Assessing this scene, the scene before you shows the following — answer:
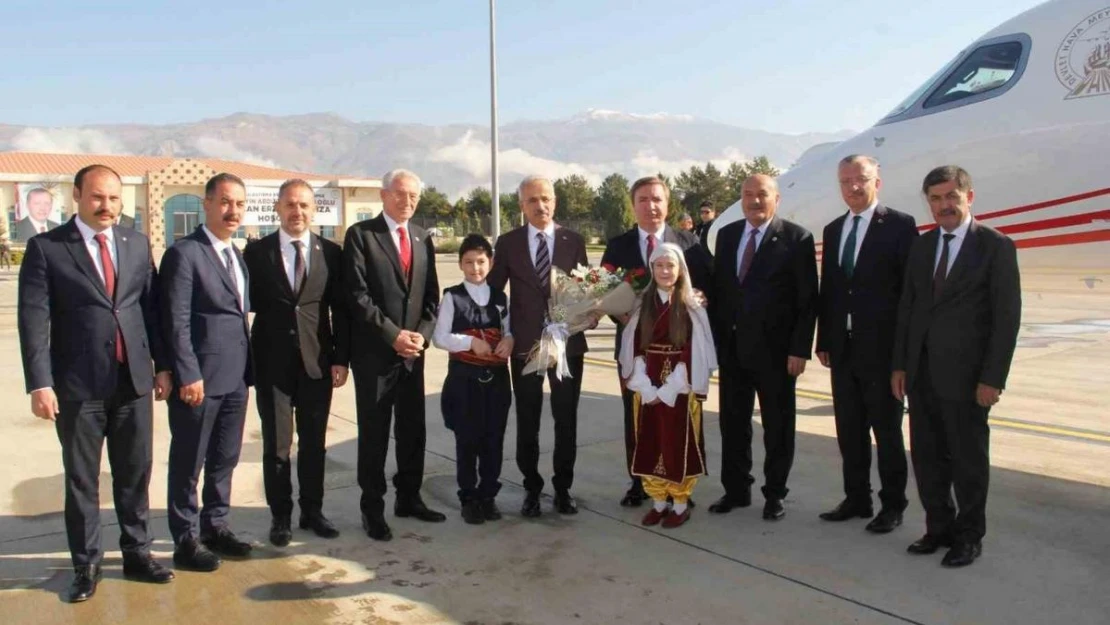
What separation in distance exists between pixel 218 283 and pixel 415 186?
124cm

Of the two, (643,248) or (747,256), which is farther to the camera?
(643,248)

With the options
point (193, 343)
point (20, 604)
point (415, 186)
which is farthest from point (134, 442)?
point (415, 186)

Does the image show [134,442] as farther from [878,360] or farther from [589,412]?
[589,412]

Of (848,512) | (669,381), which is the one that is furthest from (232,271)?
(848,512)

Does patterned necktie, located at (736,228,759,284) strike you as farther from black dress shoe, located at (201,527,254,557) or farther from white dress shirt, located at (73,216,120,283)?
white dress shirt, located at (73,216,120,283)

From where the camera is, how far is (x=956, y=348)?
4.30 meters

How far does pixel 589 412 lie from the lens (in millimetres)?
8359

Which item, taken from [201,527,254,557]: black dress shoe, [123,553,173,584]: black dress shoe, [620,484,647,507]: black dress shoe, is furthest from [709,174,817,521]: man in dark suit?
[123,553,173,584]: black dress shoe

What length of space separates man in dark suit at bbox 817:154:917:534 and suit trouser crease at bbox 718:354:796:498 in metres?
0.29

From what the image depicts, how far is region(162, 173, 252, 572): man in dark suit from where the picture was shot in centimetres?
419

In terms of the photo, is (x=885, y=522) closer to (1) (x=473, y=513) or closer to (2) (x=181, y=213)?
(1) (x=473, y=513)

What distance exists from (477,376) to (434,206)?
73.4 meters

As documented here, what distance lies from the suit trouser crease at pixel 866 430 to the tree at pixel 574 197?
238ft

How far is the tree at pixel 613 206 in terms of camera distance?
2520 inches
